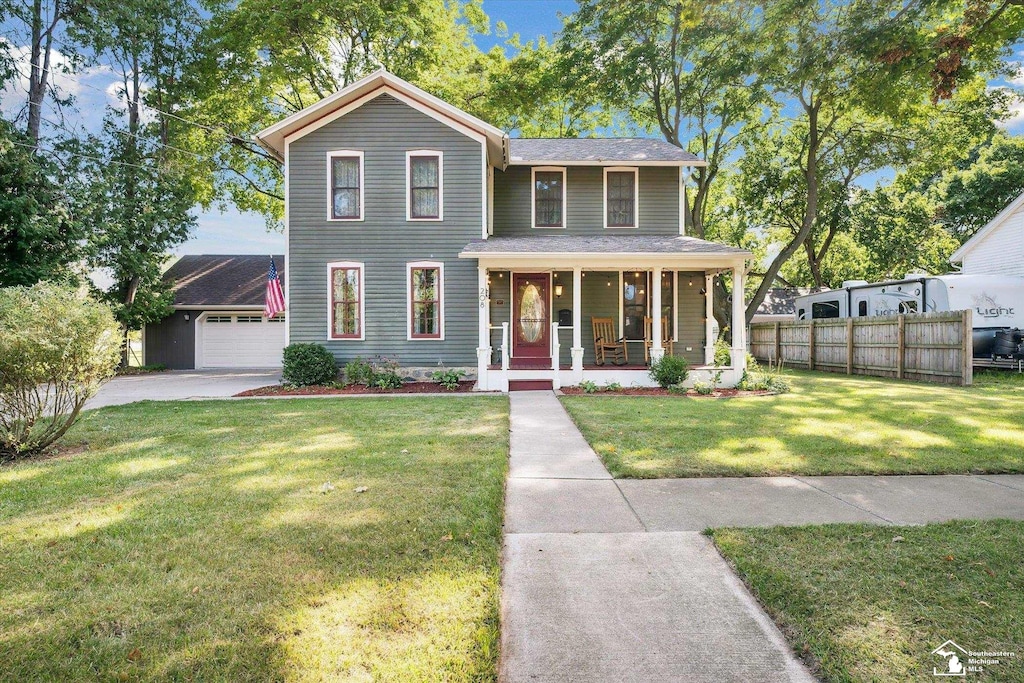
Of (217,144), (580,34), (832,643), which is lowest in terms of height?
(832,643)

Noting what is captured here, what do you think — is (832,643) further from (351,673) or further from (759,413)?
(759,413)

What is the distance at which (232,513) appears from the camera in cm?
399

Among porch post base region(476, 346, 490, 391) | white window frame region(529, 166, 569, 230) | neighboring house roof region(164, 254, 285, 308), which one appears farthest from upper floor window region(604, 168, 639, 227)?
neighboring house roof region(164, 254, 285, 308)

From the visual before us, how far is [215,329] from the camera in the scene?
71.6 feet

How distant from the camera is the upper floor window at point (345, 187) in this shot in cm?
1352

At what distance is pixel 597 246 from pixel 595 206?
2.47 m

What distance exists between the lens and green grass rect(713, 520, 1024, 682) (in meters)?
2.30

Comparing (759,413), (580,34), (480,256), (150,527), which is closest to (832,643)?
(150,527)

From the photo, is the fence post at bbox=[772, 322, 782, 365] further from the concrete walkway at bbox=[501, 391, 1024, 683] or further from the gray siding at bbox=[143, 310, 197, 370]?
the gray siding at bbox=[143, 310, 197, 370]

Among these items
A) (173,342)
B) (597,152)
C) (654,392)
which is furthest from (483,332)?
(173,342)

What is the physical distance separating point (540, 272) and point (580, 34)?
11.8 m

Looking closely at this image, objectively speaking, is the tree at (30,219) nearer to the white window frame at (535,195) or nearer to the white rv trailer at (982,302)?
the white window frame at (535,195)

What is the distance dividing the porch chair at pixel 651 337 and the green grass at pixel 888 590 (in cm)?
1033

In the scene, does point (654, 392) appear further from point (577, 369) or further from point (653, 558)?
point (653, 558)
